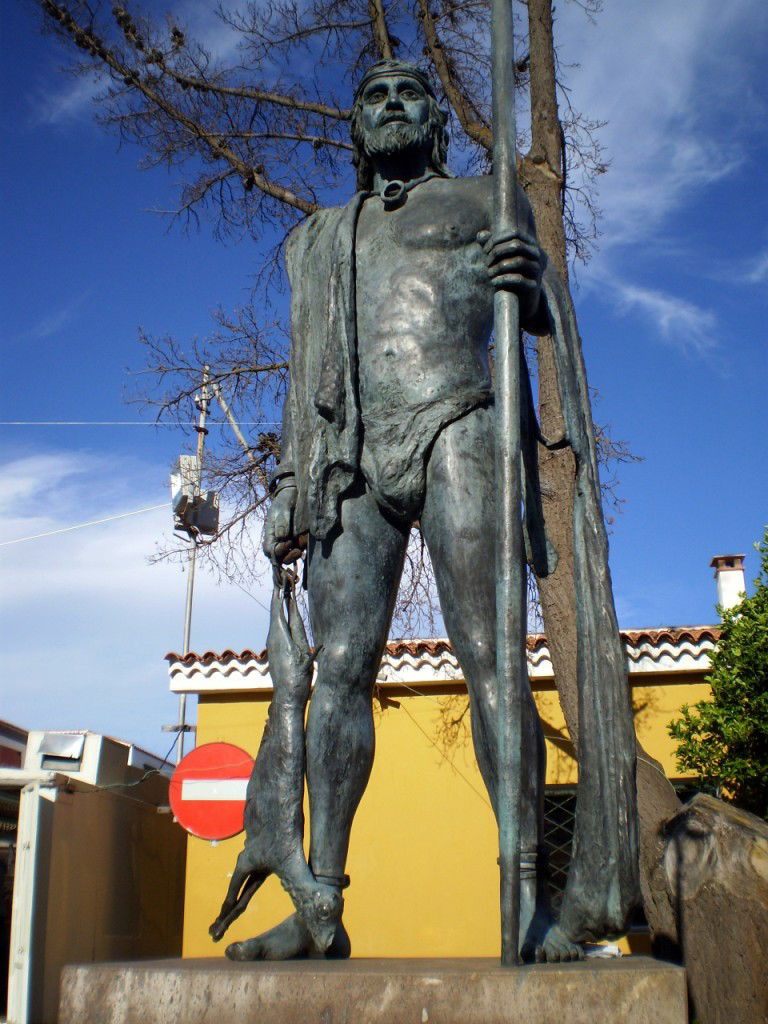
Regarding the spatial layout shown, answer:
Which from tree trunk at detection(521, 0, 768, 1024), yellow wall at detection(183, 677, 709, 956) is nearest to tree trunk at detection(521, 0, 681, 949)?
tree trunk at detection(521, 0, 768, 1024)

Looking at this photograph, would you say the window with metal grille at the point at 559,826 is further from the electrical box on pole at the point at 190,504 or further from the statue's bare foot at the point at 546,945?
the statue's bare foot at the point at 546,945

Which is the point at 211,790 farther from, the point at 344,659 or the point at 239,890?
the point at 344,659

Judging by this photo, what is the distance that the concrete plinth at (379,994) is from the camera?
2336mm

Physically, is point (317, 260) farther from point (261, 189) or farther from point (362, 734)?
point (261, 189)

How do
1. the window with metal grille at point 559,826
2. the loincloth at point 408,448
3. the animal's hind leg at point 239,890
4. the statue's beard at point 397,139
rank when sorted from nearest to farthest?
the animal's hind leg at point 239,890 < the loincloth at point 408,448 < the statue's beard at point 397,139 < the window with metal grille at point 559,826

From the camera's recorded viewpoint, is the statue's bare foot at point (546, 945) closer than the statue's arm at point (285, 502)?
Yes

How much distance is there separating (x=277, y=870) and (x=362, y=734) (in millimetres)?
448

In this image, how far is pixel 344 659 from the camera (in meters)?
3.26

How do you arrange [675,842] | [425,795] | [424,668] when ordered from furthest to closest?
[424,668] < [425,795] < [675,842]

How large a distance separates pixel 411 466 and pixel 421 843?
8.47 meters

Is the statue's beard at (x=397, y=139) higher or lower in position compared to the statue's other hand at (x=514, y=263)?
higher

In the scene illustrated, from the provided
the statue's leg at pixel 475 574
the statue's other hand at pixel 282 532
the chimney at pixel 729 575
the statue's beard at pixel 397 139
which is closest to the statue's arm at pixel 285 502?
the statue's other hand at pixel 282 532

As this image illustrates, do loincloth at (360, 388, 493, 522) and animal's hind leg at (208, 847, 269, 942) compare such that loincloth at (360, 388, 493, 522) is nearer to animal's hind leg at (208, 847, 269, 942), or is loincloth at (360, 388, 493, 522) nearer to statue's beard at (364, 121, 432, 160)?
statue's beard at (364, 121, 432, 160)

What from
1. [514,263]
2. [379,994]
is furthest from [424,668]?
[379,994]
